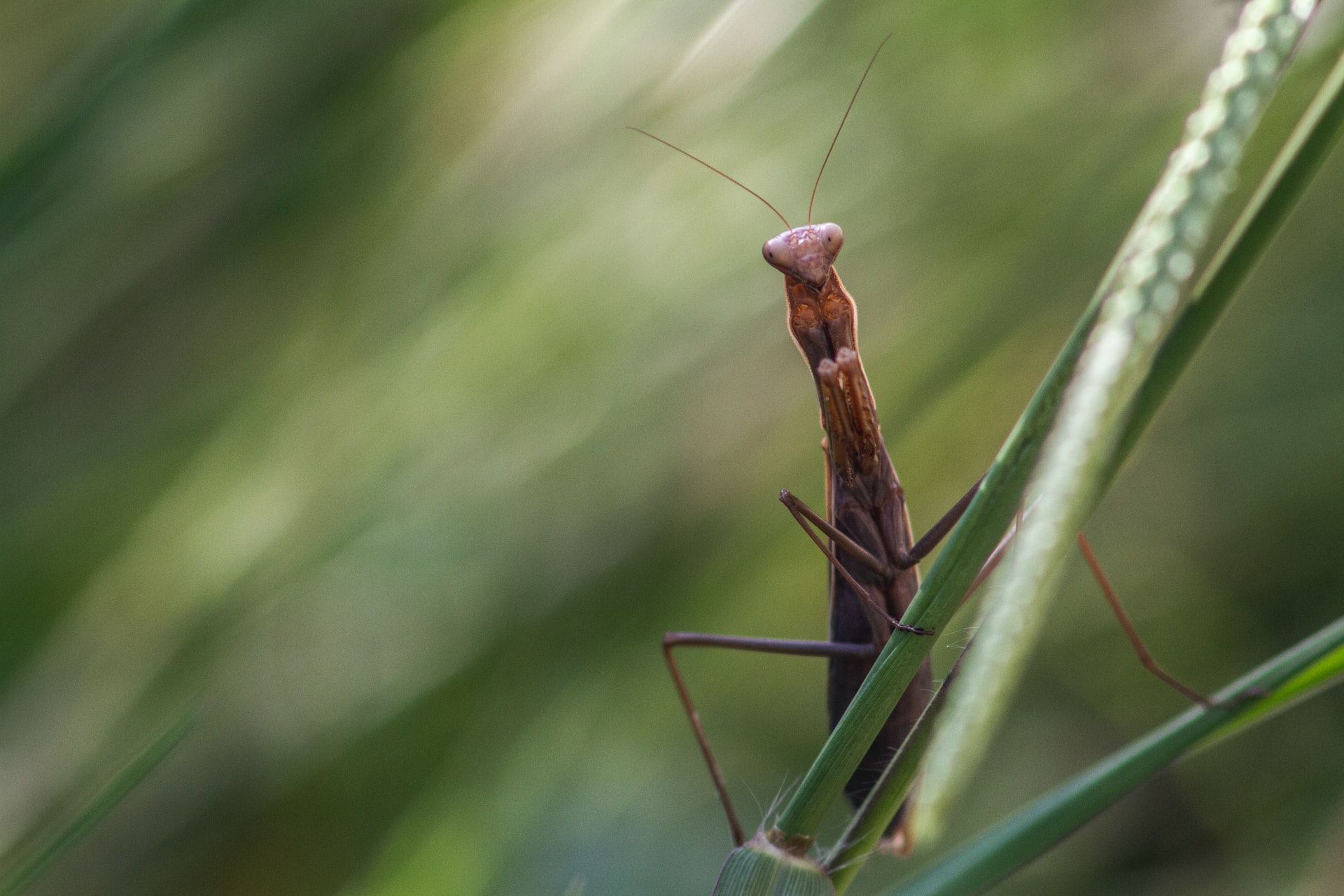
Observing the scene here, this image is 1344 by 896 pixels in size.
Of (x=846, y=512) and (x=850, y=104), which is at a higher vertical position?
(x=850, y=104)

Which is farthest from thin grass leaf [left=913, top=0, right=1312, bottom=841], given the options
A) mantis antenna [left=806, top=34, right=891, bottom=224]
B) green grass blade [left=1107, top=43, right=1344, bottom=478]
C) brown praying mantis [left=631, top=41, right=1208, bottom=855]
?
mantis antenna [left=806, top=34, right=891, bottom=224]

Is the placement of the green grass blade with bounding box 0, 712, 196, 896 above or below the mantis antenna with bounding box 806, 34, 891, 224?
below

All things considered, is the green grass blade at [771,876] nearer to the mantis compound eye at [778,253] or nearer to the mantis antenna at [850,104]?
the mantis compound eye at [778,253]

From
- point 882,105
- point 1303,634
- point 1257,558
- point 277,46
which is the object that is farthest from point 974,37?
point 1303,634

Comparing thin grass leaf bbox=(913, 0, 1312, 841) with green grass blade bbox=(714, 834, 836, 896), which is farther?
green grass blade bbox=(714, 834, 836, 896)

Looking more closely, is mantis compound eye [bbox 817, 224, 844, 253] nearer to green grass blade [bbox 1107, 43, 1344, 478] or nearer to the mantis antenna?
the mantis antenna

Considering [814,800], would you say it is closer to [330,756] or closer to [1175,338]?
[1175,338]

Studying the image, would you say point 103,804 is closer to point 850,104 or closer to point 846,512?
point 846,512

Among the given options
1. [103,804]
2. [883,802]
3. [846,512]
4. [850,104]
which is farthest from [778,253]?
[103,804]
